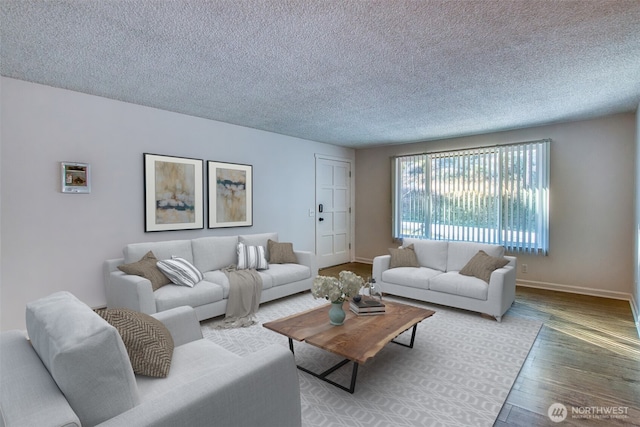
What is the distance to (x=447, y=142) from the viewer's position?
19.4 ft

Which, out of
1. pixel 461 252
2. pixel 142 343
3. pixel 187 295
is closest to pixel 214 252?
pixel 187 295

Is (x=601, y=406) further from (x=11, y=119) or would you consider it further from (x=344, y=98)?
(x=11, y=119)

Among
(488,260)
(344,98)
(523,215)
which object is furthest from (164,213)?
(523,215)

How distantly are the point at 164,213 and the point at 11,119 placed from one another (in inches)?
67.5

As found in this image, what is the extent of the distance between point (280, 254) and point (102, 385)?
359cm

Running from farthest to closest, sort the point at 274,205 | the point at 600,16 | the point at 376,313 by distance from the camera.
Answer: the point at 274,205, the point at 376,313, the point at 600,16

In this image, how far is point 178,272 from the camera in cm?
348

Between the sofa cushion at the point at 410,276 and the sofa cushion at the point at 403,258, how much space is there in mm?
74

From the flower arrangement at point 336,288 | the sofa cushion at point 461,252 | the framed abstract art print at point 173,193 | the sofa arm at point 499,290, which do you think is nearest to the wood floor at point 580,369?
the sofa arm at point 499,290

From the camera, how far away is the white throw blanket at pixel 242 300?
11.4ft

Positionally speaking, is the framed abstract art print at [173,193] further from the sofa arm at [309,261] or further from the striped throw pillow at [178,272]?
the sofa arm at [309,261]

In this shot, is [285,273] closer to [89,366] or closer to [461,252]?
[461,252]

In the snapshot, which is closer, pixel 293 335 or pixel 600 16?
pixel 600 16

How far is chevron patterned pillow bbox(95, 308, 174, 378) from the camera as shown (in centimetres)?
150
